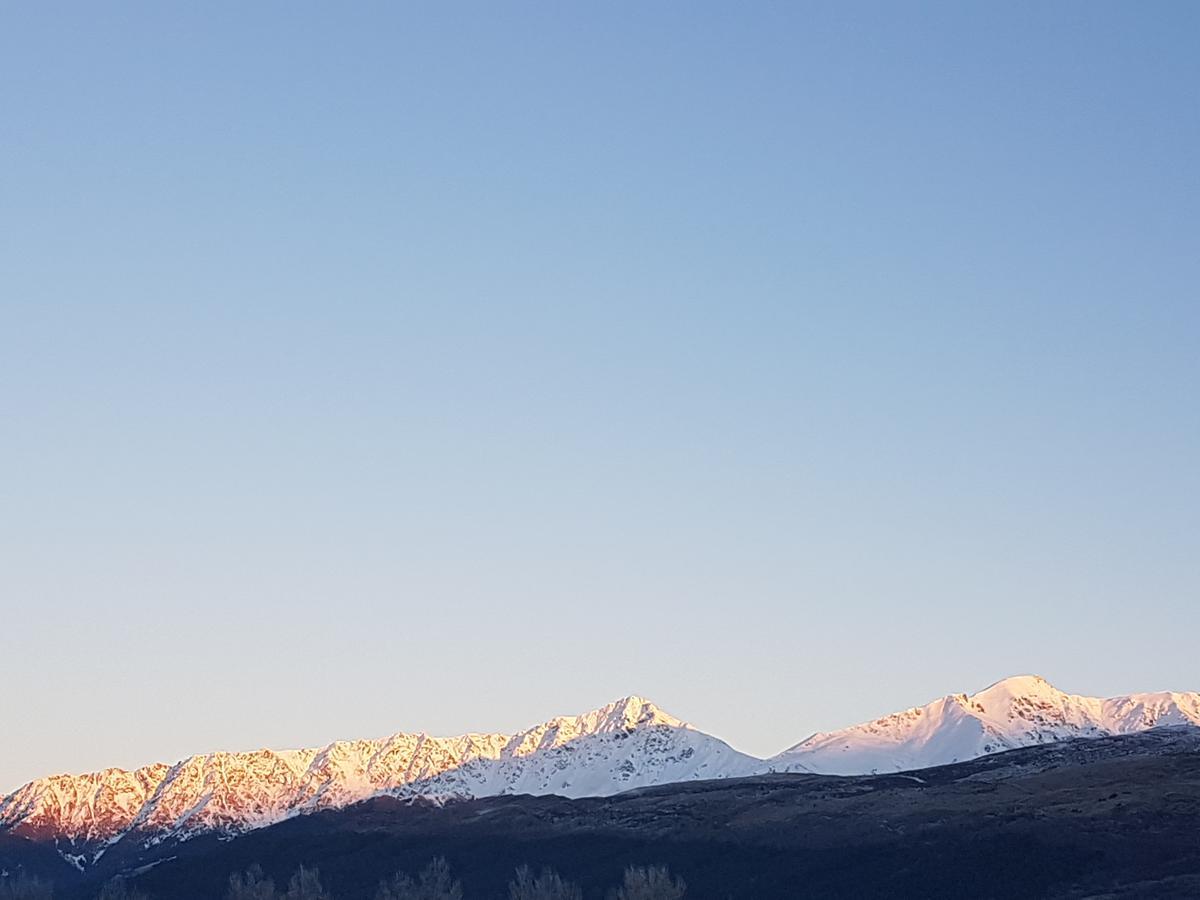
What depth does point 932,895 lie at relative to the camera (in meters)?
198

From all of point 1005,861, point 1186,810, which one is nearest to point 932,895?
point 1005,861

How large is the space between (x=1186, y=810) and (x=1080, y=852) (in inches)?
668

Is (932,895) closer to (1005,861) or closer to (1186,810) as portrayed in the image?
(1005,861)

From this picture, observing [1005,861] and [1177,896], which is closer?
[1177,896]

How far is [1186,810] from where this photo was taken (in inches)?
7869

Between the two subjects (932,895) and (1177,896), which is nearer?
(1177,896)

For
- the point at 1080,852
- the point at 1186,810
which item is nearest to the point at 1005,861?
the point at 1080,852

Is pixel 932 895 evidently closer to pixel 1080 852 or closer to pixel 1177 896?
pixel 1080 852

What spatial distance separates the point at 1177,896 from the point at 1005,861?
3449 cm

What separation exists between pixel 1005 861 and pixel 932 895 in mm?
10273

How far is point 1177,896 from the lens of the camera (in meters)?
167

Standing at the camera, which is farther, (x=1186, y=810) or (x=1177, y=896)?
(x=1186, y=810)

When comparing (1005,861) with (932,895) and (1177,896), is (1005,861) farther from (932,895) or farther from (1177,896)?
(1177,896)

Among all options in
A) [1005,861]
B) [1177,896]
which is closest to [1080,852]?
[1005,861]
